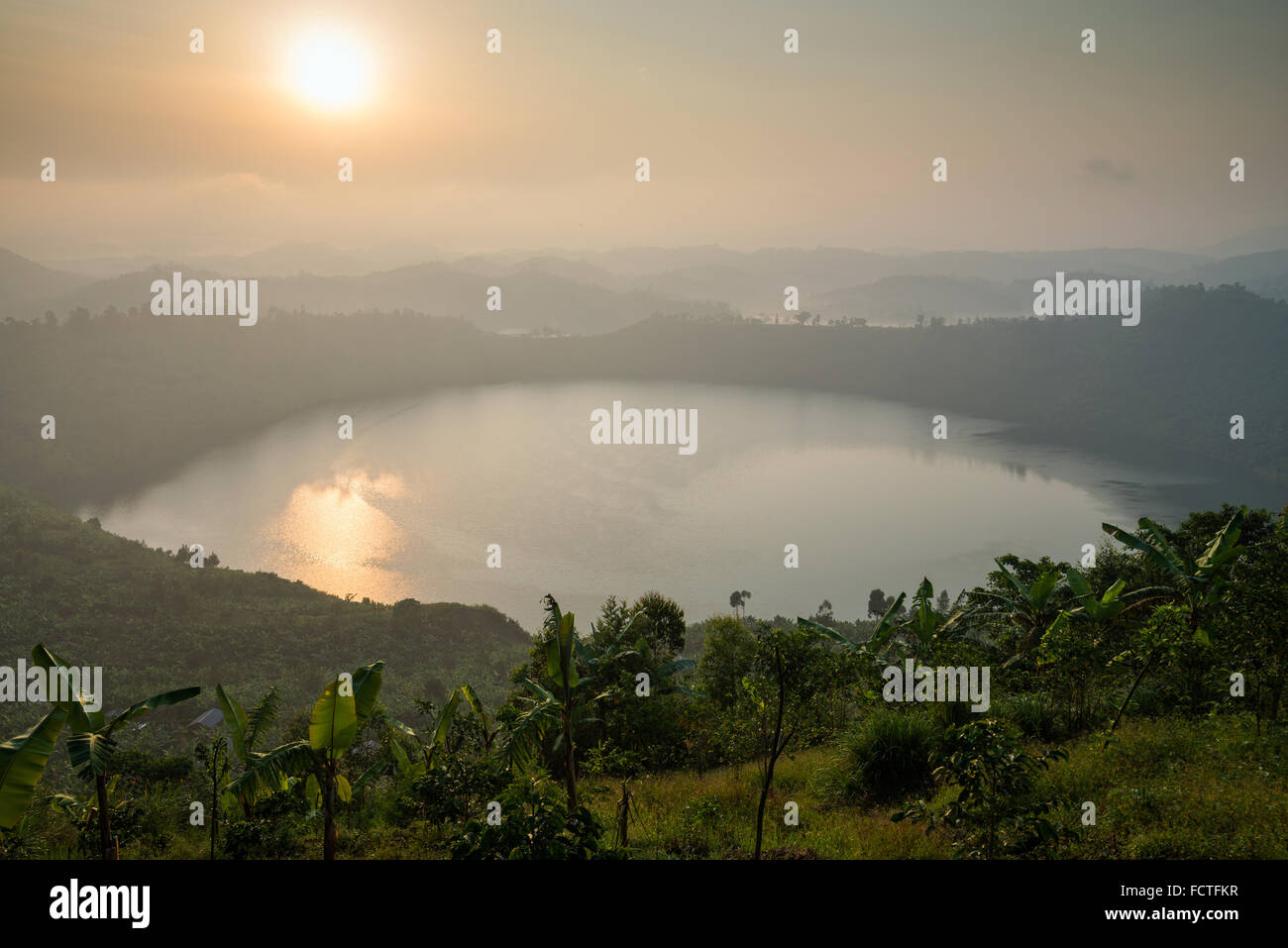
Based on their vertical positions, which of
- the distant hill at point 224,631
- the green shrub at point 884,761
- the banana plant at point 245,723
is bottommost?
the distant hill at point 224,631

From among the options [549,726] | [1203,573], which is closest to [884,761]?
[549,726]

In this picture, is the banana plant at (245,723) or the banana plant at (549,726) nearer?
the banana plant at (245,723)

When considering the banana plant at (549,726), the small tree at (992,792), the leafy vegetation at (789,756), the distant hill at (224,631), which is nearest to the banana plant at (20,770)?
the leafy vegetation at (789,756)

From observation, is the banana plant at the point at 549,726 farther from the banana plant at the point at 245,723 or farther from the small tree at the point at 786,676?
the banana plant at the point at 245,723
